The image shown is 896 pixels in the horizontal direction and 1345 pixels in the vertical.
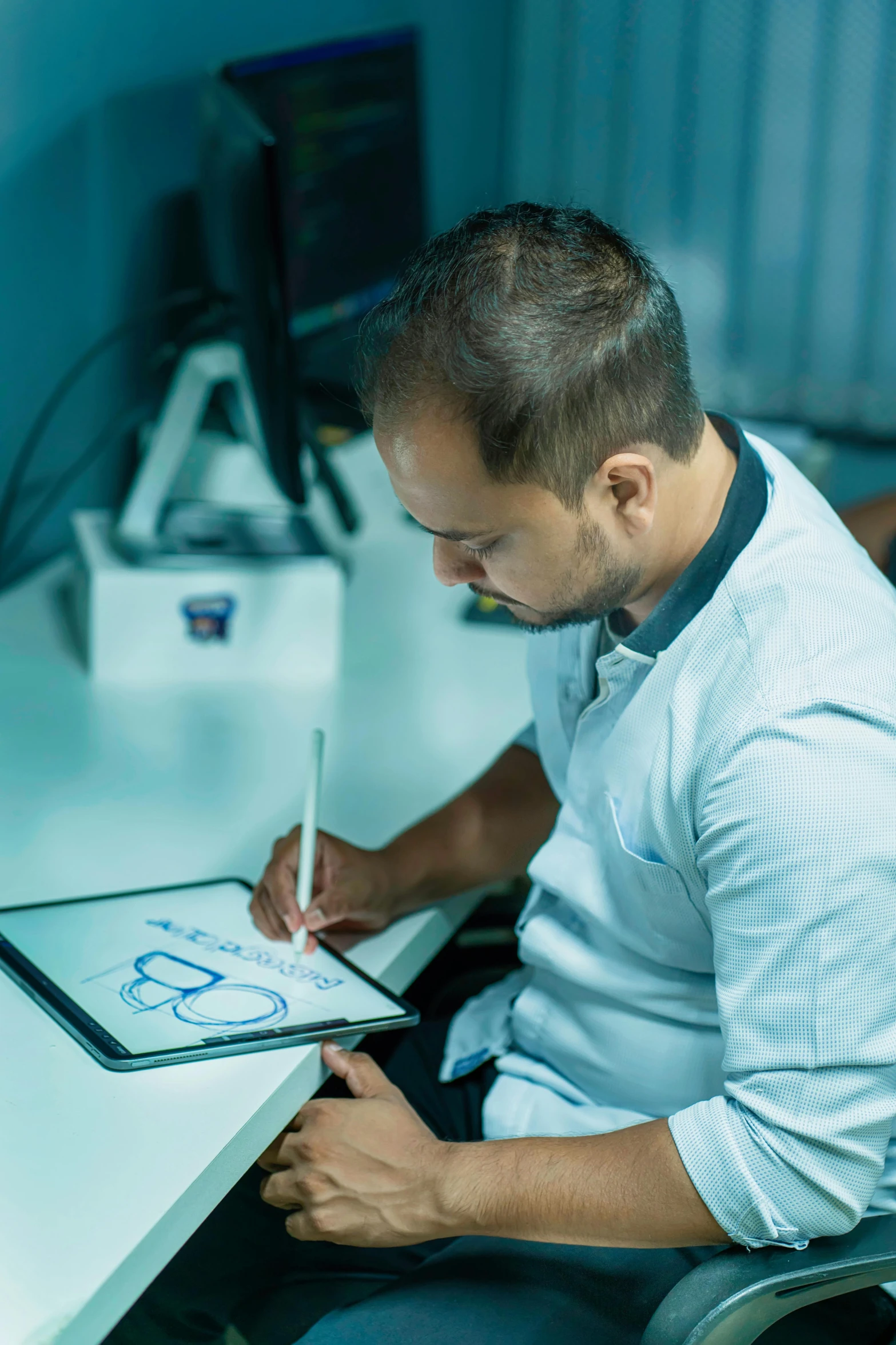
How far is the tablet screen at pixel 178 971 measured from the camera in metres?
0.86

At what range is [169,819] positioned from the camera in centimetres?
112

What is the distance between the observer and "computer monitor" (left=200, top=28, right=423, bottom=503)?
130 cm

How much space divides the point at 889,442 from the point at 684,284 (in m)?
0.53

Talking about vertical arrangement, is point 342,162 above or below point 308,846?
above

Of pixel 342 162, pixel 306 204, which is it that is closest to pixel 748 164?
pixel 342 162

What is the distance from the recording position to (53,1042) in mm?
826

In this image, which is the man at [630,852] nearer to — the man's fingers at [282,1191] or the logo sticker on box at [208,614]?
the man's fingers at [282,1191]

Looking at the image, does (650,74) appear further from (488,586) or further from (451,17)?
(488,586)

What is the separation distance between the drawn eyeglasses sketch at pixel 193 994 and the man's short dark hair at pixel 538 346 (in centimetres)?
39

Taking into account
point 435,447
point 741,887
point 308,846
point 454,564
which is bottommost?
point 308,846

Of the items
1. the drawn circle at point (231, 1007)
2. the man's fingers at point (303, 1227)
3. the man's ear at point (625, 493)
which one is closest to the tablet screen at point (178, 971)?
the drawn circle at point (231, 1007)

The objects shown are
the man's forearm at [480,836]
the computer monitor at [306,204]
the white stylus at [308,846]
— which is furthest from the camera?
the computer monitor at [306,204]

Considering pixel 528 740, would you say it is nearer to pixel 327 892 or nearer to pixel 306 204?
pixel 327 892

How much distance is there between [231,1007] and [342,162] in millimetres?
1253
